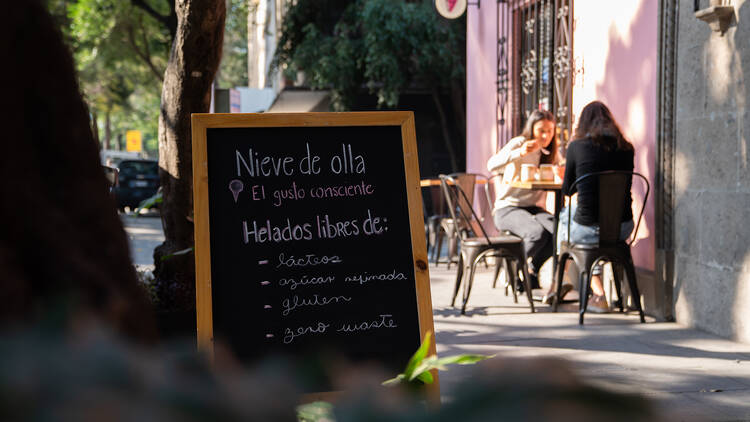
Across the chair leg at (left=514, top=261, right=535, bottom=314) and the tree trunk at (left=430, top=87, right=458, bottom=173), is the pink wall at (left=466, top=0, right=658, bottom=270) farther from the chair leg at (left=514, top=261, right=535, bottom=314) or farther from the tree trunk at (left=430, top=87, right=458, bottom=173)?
the tree trunk at (left=430, top=87, right=458, bottom=173)

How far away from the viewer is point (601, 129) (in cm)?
630

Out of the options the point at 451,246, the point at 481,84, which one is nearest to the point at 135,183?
the point at 481,84

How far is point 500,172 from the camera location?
855 cm

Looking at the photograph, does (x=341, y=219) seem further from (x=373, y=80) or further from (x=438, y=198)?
(x=373, y=80)

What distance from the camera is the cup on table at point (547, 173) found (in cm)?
735

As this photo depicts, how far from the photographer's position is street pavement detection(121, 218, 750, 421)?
420cm

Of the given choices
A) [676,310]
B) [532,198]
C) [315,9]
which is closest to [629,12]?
[532,198]

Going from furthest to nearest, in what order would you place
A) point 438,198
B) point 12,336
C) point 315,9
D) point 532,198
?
1. point 315,9
2. point 438,198
3. point 532,198
4. point 12,336

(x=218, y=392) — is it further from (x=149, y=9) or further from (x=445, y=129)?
(x=445, y=129)

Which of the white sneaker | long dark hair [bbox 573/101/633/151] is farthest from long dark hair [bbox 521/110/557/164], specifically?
the white sneaker

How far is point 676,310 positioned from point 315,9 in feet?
43.9

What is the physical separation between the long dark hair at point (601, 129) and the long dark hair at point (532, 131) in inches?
43.1

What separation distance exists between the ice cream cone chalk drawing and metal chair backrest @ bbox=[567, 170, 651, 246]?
3447 mm

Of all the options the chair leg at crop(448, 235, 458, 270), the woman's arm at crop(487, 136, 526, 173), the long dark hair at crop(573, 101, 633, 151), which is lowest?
the chair leg at crop(448, 235, 458, 270)
